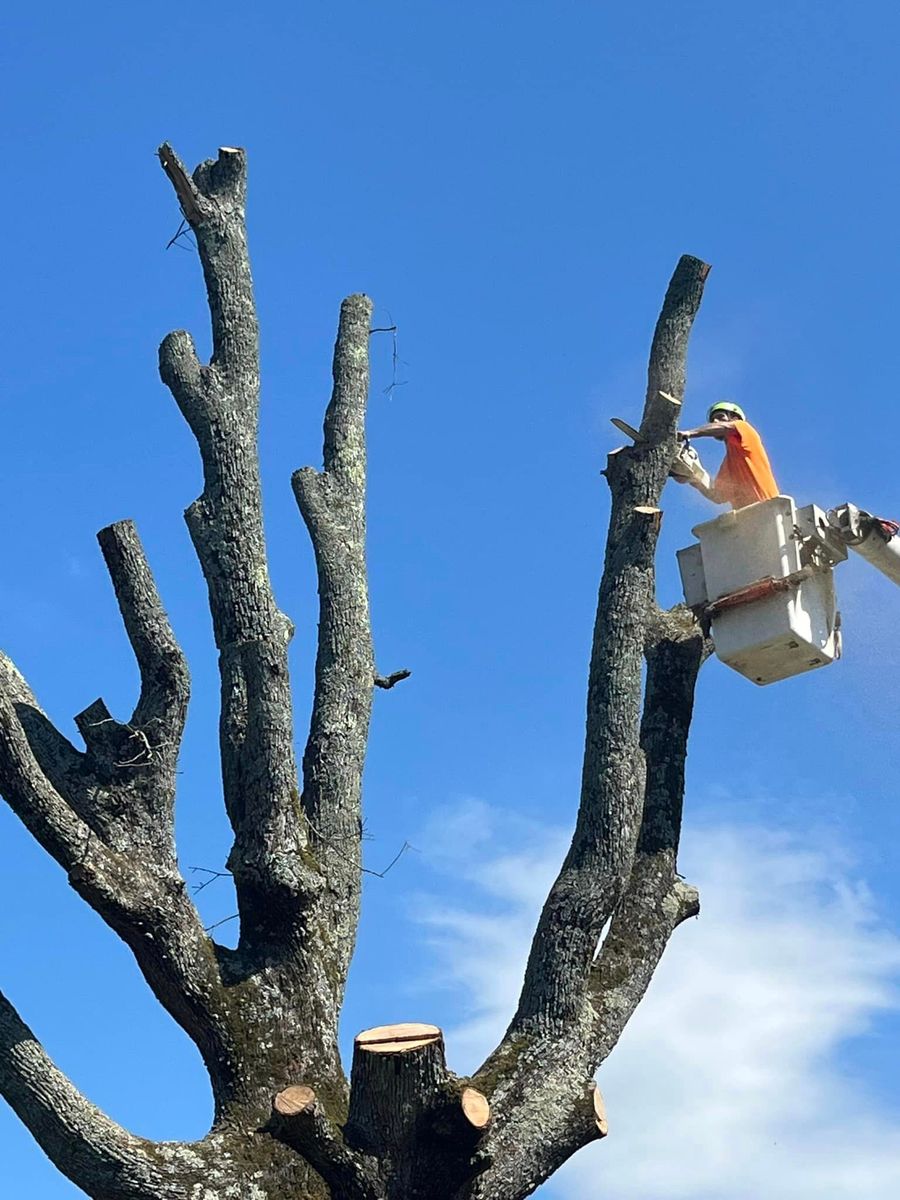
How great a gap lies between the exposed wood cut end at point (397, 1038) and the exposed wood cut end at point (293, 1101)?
0.79 ft

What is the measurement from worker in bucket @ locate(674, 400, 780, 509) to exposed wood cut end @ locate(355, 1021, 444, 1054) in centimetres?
299

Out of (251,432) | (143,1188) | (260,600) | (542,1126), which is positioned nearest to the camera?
(143,1188)

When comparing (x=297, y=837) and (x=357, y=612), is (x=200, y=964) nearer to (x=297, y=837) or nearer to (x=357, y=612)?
(x=297, y=837)

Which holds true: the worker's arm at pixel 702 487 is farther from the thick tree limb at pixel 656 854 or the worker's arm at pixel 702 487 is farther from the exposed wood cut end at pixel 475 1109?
the exposed wood cut end at pixel 475 1109

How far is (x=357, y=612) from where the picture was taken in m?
6.35

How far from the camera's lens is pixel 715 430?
6738 mm

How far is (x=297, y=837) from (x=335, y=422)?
7.53 feet

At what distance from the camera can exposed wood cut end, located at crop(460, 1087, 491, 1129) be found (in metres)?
4.66

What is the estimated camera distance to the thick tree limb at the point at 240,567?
211 inches

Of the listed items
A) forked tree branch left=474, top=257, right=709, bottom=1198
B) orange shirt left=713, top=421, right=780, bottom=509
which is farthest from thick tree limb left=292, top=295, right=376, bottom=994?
orange shirt left=713, top=421, right=780, bottom=509

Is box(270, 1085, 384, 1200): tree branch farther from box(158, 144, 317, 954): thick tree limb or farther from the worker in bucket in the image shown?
the worker in bucket

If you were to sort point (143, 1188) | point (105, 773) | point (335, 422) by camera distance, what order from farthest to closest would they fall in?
1. point (335, 422)
2. point (105, 773)
3. point (143, 1188)

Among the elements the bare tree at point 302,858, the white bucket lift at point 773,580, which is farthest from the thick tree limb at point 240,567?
the white bucket lift at point 773,580

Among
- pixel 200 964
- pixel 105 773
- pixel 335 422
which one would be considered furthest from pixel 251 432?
pixel 200 964
